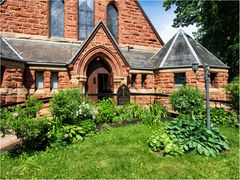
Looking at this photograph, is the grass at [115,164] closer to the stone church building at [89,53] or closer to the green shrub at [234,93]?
the green shrub at [234,93]

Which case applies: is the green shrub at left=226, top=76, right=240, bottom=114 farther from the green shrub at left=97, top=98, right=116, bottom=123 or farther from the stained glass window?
the stained glass window

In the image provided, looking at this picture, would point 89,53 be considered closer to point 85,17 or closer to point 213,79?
point 85,17

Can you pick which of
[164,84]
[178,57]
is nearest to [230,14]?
[178,57]

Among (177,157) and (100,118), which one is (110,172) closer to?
(177,157)

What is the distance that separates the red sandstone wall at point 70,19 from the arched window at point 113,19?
0.39 m

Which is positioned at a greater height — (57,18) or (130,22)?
(130,22)

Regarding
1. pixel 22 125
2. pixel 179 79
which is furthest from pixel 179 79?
pixel 22 125

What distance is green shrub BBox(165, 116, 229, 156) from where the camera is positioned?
6979 mm

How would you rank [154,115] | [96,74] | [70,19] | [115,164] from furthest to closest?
[70,19]
[96,74]
[154,115]
[115,164]

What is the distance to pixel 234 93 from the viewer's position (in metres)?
10.6

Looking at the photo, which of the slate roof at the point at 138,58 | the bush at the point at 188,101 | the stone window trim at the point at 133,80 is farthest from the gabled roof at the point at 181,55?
the bush at the point at 188,101

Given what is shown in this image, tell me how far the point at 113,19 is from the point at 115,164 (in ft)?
47.8

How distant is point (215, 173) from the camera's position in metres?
5.73

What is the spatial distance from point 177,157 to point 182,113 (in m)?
5.85
